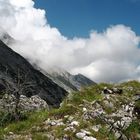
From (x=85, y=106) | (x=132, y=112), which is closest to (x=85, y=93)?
(x=85, y=106)

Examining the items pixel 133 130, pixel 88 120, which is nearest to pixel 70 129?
pixel 88 120

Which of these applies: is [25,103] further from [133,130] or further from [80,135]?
[80,135]

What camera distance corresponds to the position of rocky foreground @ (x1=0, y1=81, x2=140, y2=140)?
75.5ft

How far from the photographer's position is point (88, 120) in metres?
25.5

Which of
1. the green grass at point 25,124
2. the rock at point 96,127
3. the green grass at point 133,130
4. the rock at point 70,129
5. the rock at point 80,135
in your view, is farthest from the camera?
the green grass at point 25,124

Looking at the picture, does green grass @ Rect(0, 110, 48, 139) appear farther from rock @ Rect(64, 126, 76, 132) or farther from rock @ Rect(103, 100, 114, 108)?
rock @ Rect(103, 100, 114, 108)

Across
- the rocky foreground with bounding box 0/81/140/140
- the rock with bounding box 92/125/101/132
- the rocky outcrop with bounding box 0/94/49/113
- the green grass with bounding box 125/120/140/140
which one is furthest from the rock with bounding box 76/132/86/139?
the rocky outcrop with bounding box 0/94/49/113

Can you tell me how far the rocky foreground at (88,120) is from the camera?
23016mm

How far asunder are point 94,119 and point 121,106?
13.2ft

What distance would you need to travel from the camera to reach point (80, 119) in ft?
82.8

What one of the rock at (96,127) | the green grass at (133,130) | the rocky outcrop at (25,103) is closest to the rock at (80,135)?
the rock at (96,127)

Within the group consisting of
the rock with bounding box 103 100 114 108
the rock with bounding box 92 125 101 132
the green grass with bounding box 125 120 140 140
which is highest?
the rock with bounding box 103 100 114 108

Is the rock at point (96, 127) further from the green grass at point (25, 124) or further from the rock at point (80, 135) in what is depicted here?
the green grass at point (25, 124)

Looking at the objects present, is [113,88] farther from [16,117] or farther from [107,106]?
[16,117]
